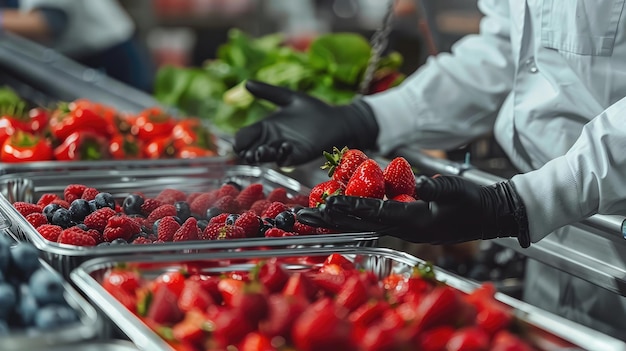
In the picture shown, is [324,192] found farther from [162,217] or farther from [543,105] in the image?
[543,105]

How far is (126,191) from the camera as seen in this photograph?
6.44 feet

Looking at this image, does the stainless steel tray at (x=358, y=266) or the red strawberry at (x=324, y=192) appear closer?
the stainless steel tray at (x=358, y=266)

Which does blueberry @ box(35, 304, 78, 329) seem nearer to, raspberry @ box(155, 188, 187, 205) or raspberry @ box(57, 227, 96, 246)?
raspberry @ box(57, 227, 96, 246)

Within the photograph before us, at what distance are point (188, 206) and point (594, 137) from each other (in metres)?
0.77

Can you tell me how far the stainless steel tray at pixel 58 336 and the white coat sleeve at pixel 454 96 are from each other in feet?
4.31

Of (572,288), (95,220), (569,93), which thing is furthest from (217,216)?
(572,288)

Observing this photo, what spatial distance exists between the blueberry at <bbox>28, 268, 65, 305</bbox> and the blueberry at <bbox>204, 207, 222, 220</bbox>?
1.68ft

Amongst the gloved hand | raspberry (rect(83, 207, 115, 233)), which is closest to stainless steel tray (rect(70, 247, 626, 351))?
raspberry (rect(83, 207, 115, 233))

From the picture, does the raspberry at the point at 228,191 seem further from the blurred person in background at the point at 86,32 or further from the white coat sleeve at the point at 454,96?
the blurred person in background at the point at 86,32

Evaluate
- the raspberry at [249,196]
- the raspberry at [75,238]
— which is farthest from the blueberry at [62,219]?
the raspberry at [249,196]

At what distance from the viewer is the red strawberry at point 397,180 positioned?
59.2 inches

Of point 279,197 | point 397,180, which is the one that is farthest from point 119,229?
point 397,180

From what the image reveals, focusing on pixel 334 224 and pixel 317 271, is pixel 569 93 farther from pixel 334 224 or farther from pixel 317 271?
pixel 317 271

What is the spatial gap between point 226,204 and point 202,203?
48 millimetres
